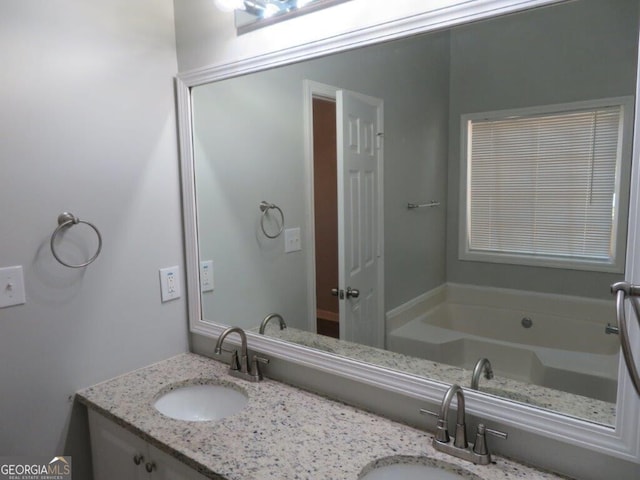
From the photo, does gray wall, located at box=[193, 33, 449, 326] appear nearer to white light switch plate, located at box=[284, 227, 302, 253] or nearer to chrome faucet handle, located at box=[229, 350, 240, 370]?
white light switch plate, located at box=[284, 227, 302, 253]

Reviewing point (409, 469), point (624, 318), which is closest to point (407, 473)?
point (409, 469)

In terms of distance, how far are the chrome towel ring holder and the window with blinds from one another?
17 centimetres

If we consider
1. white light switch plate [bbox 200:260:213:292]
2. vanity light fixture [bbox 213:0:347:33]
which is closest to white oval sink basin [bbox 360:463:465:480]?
white light switch plate [bbox 200:260:213:292]

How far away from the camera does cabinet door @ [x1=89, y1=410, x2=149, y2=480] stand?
1313 millimetres

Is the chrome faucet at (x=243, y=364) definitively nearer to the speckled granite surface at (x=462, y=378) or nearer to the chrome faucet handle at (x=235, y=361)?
the chrome faucet handle at (x=235, y=361)

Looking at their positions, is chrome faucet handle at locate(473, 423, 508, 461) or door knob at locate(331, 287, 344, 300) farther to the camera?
door knob at locate(331, 287, 344, 300)

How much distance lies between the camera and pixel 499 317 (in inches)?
51.9

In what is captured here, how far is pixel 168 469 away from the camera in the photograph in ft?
4.01

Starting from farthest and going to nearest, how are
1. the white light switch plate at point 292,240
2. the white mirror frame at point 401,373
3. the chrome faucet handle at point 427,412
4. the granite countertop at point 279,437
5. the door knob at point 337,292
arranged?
the white light switch plate at point 292,240 < the door knob at point 337,292 < the chrome faucet handle at point 427,412 < the granite countertop at point 279,437 < the white mirror frame at point 401,373

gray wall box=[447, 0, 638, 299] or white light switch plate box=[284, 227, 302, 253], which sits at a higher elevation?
gray wall box=[447, 0, 638, 299]

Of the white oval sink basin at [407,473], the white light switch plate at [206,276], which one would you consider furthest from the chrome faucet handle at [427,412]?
the white light switch plate at [206,276]

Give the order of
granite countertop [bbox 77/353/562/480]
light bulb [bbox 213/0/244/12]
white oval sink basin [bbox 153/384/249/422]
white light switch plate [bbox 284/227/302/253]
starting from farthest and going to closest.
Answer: white light switch plate [bbox 284/227/302/253] → white oval sink basin [bbox 153/384/249/422] → light bulb [bbox 213/0/244/12] → granite countertop [bbox 77/353/562/480]

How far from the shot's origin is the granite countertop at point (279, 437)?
3.43 ft

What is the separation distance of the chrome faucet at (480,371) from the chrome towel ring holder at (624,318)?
1.31ft
